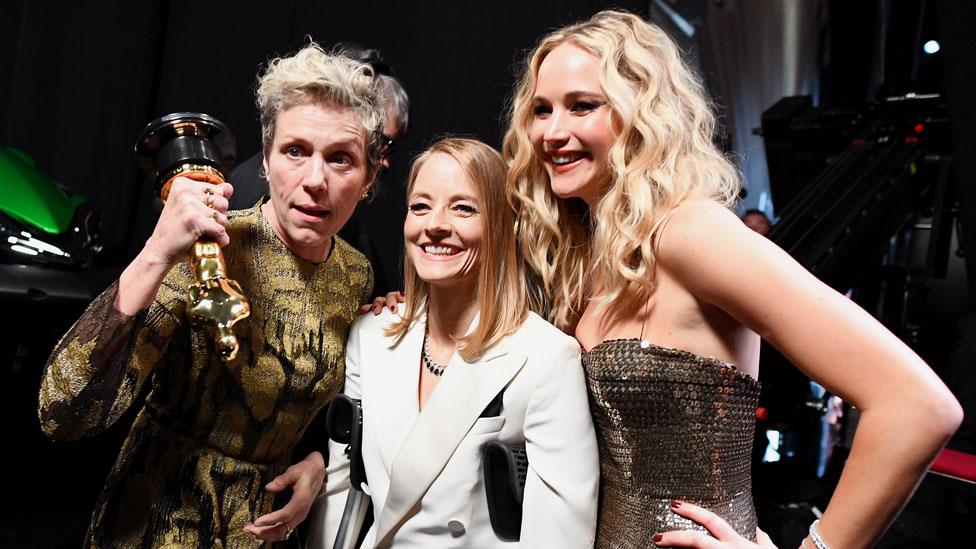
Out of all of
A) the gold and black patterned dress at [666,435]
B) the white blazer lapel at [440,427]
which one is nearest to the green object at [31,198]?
the white blazer lapel at [440,427]

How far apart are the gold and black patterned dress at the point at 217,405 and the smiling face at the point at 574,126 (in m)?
0.58

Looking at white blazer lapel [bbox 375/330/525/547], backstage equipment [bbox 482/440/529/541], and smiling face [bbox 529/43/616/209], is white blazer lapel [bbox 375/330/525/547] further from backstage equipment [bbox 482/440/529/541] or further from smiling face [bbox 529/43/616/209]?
smiling face [bbox 529/43/616/209]

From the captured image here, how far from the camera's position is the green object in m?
2.62

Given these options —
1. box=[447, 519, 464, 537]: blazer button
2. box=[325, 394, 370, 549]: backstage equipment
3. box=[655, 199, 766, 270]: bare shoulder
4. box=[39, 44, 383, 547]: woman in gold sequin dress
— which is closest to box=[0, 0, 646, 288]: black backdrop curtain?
box=[39, 44, 383, 547]: woman in gold sequin dress

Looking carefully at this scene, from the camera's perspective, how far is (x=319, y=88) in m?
1.70

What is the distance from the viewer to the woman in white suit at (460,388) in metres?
1.58

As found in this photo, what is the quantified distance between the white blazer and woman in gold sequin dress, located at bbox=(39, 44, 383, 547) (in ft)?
0.71

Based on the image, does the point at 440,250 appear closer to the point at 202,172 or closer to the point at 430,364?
the point at 430,364

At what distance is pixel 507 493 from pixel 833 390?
1.99 feet

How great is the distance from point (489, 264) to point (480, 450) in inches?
15.1

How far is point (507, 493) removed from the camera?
1559 mm

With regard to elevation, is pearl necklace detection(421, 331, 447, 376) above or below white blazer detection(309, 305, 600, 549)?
above

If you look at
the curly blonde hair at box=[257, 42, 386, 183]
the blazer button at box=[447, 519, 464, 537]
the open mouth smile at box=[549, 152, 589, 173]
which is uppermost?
the curly blonde hair at box=[257, 42, 386, 183]

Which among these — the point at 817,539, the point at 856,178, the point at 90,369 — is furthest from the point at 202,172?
the point at 856,178
